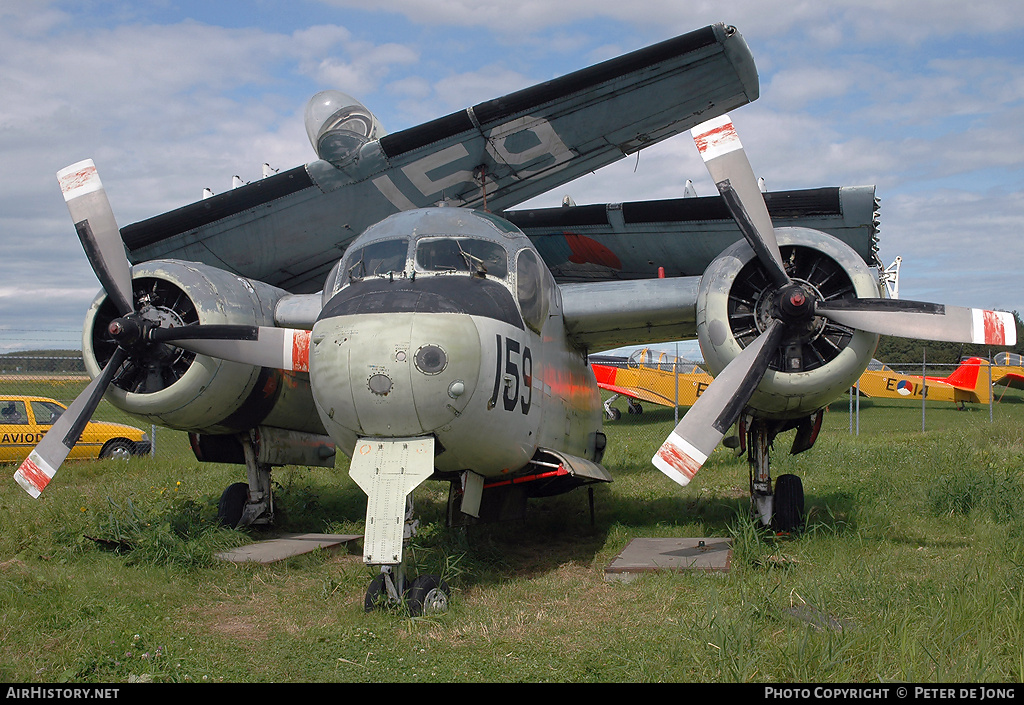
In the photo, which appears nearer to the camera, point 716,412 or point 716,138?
point 716,412

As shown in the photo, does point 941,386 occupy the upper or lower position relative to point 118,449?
upper

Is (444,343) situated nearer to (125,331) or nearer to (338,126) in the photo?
(125,331)

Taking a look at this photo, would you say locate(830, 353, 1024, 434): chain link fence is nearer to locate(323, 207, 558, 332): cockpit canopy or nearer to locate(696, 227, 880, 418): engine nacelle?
locate(696, 227, 880, 418): engine nacelle

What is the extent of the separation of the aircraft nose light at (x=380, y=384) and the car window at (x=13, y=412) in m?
12.7

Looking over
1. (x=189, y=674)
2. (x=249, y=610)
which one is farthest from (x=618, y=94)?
(x=189, y=674)

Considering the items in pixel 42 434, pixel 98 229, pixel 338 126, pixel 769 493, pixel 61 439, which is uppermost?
pixel 338 126

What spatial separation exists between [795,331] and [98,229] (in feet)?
23.1

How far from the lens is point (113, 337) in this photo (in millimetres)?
7777

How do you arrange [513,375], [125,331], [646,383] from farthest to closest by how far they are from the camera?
[646,383] → [125,331] → [513,375]

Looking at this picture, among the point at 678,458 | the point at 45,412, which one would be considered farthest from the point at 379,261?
the point at 45,412

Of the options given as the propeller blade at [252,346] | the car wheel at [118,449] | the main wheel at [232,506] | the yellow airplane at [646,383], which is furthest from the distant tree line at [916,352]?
the propeller blade at [252,346]

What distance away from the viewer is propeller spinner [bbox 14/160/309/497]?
301 inches

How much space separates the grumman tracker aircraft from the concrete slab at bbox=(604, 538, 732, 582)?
2.54 ft

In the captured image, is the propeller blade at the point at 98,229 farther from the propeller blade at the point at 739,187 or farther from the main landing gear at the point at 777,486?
the main landing gear at the point at 777,486
